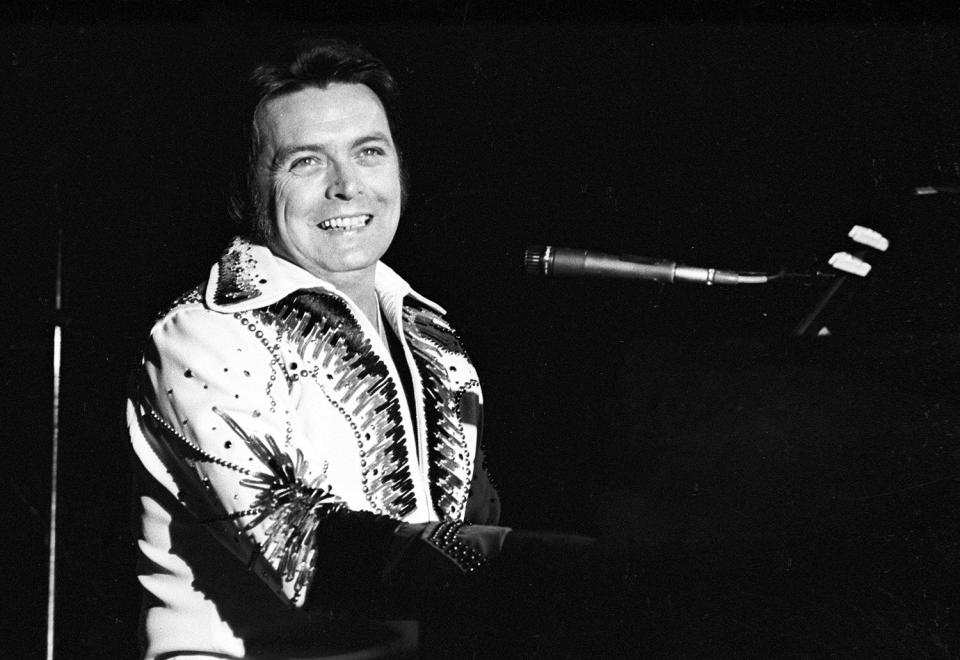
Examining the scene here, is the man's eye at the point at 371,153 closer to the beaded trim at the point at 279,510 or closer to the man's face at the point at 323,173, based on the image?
the man's face at the point at 323,173

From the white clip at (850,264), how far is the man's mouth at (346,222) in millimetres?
783

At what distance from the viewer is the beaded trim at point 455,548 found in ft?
4.60

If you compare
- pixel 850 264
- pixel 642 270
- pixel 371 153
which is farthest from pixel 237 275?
pixel 850 264

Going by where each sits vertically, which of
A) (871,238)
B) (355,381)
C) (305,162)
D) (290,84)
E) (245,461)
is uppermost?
(290,84)

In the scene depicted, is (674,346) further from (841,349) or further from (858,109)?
(858,109)

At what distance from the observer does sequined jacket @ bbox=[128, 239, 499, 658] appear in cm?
147

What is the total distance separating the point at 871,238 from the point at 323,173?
0.90 metres

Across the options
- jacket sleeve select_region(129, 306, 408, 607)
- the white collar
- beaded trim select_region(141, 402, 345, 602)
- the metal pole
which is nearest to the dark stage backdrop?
the metal pole

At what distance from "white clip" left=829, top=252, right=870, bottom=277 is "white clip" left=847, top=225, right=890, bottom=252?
3 centimetres

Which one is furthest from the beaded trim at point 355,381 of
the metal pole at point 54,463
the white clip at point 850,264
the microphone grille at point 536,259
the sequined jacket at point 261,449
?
the white clip at point 850,264

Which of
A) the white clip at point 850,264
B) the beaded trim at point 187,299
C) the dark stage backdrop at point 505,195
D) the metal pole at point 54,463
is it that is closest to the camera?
the white clip at point 850,264

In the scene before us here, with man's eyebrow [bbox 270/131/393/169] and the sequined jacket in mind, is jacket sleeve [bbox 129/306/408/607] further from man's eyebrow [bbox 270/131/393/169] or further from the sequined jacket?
man's eyebrow [bbox 270/131/393/169]

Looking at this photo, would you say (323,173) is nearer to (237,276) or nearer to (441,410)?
(237,276)

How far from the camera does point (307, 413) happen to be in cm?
157
